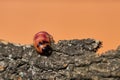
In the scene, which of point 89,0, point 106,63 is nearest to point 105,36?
point 89,0

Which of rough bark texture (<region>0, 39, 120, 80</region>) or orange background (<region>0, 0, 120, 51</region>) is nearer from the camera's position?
rough bark texture (<region>0, 39, 120, 80</region>)

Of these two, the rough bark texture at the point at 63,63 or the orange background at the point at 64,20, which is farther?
the orange background at the point at 64,20

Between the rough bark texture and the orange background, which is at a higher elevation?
the orange background

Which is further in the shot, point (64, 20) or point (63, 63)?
point (64, 20)

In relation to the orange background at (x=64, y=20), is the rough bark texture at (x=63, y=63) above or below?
below
